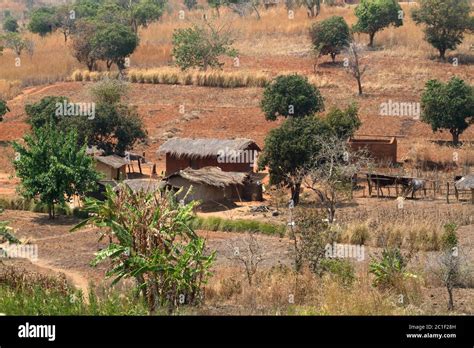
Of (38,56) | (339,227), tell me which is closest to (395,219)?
(339,227)

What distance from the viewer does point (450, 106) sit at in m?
35.0

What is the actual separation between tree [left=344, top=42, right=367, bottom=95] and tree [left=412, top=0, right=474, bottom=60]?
3874 millimetres

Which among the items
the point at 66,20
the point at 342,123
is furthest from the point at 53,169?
the point at 66,20

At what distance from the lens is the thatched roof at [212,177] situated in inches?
1153

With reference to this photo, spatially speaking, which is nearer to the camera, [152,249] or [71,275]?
[152,249]

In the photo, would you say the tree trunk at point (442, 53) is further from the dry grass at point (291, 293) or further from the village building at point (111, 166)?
the dry grass at point (291, 293)

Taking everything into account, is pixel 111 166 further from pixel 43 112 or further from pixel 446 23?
pixel 446 23

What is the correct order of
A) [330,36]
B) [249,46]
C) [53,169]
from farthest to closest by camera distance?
[249,46], [330,36], [53,169]

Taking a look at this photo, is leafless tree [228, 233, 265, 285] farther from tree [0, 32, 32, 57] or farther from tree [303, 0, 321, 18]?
tree [303, 0, 321, 18]

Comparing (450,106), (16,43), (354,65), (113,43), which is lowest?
(16,43)

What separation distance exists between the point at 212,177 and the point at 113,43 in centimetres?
2139

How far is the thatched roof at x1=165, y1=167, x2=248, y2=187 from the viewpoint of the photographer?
96.1ft

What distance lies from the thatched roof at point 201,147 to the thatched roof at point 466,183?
8.33 metres
